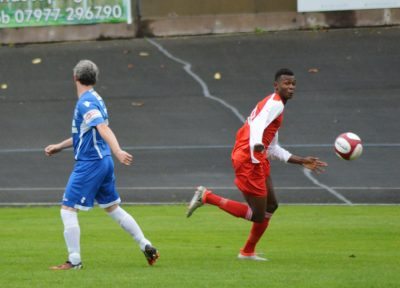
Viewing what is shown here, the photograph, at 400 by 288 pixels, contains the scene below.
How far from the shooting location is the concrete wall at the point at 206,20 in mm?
Result: 30156

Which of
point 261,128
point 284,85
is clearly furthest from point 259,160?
point 284,85

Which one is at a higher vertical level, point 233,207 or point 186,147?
point 233,207

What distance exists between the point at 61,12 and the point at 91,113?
837 inches

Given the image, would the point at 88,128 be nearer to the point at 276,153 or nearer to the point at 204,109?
the point at 276,153

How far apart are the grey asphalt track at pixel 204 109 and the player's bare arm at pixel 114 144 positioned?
25.5ft

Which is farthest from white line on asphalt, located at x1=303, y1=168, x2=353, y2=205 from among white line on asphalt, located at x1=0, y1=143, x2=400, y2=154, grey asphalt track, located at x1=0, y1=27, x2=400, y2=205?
white line on asphalt, located at x1=0, y1=143, x2=400, y2=154

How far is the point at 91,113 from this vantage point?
33.7 feet

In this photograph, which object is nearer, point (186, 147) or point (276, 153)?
point (276, 153)

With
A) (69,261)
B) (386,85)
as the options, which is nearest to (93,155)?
(69,261)

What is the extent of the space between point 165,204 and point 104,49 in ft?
43.5

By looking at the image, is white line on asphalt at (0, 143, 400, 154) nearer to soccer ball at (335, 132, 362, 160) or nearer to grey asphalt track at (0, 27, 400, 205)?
grey asphalt track at (0, 27, 400, 205)

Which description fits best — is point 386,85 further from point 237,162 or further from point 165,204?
point 237,162

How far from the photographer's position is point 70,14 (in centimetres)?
3106

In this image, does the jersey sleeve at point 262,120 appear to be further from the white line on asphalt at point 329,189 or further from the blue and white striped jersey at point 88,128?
the white line on asphalt at point 329,189
